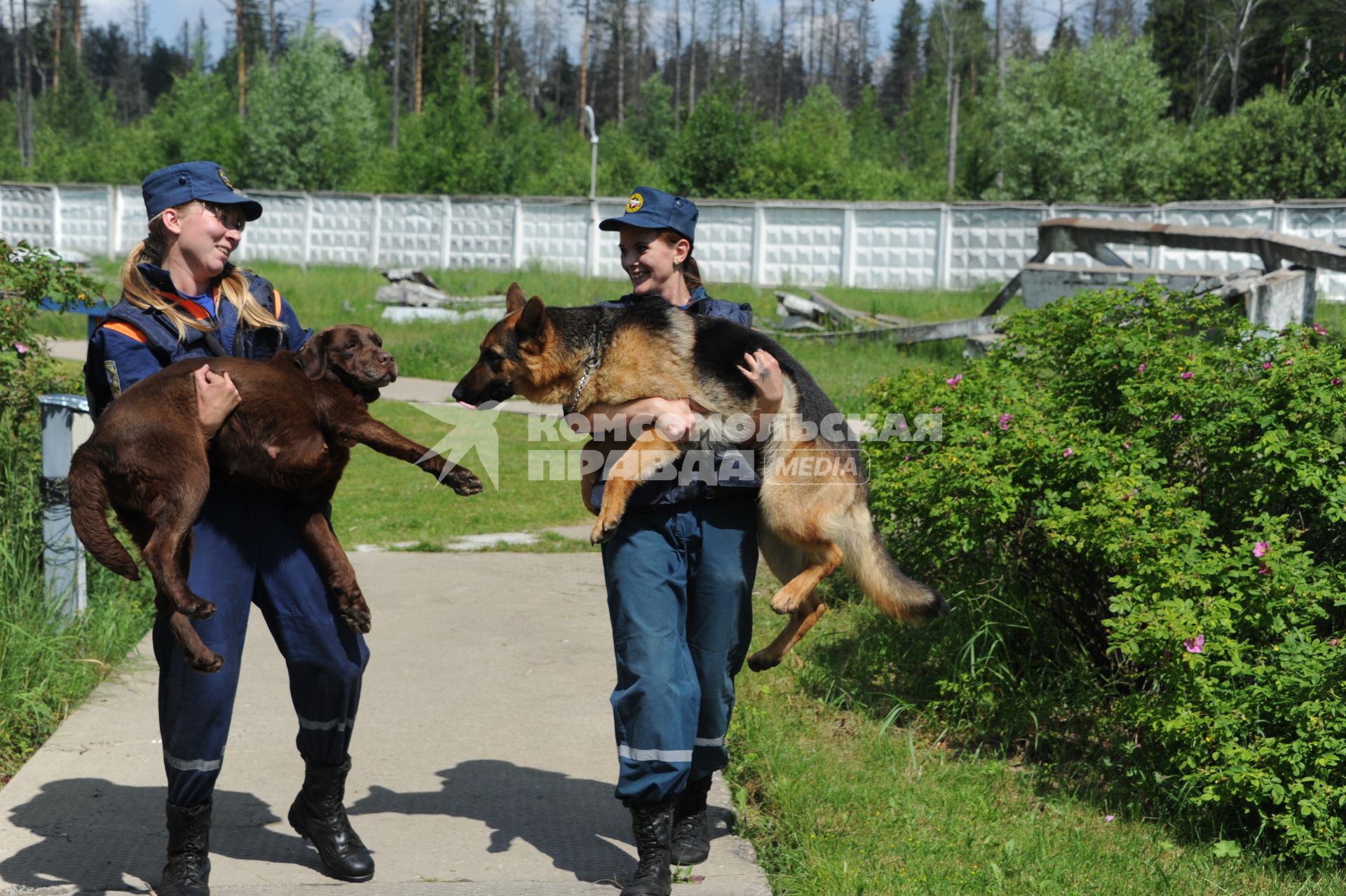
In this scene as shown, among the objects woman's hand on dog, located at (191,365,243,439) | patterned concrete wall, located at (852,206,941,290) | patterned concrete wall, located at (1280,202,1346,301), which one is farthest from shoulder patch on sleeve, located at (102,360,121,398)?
patterned concrete wall, located at (1280,202,1346,301)

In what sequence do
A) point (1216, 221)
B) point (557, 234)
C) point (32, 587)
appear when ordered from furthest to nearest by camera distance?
point (557, 234)
point (1216, 221)
point (32, 587)

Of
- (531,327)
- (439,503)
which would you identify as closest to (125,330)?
(531,327)

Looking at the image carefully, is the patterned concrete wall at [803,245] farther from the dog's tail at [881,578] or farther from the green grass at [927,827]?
the dog's tail at [881,578]

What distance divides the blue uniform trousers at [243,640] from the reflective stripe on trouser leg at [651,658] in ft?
2.63

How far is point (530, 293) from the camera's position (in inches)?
792

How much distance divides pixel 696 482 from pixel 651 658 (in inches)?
20.8

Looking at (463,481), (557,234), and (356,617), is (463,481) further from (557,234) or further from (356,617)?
(557,234)

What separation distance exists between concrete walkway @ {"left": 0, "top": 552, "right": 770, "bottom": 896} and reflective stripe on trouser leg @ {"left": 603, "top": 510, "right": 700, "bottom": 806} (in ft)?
1.39

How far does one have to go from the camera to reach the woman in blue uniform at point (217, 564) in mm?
3104

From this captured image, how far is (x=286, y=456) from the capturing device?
3086 millimetres

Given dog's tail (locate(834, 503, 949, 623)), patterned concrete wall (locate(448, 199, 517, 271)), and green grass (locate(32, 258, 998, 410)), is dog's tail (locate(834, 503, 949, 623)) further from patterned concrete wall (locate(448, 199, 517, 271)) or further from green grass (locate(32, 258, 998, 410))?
patterned concrete wall (locate(448, 199, 517, 271))

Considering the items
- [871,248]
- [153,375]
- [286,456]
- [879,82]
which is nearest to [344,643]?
[286,456]

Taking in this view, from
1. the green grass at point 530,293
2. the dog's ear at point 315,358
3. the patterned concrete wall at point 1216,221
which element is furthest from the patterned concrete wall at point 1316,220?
the dog's ear at point 315,358

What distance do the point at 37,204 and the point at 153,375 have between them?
35.2 meters
